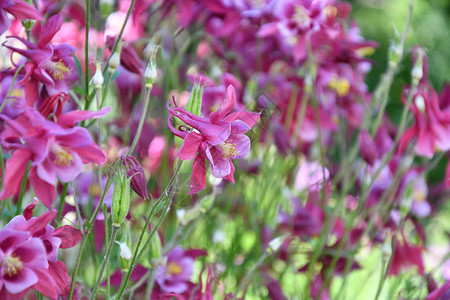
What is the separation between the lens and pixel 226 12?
A: 928mm

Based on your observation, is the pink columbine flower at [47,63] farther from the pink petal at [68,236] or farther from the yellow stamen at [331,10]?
the yellow stamen at [331,10]

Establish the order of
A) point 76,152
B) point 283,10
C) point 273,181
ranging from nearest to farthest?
1. point 76,152
2. point 283,10
3. point 273,181

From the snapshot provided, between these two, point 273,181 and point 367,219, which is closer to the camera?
point 367,219

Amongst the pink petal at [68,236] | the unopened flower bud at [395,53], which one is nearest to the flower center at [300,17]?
the unopened flower bud at [395,53]

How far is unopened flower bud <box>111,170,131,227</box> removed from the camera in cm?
46

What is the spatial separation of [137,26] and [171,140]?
23 cm

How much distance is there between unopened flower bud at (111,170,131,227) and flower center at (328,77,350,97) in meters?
0.66

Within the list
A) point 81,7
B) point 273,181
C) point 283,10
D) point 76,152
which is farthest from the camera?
point 273,181

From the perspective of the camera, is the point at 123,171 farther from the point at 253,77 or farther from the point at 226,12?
the point at 253,77

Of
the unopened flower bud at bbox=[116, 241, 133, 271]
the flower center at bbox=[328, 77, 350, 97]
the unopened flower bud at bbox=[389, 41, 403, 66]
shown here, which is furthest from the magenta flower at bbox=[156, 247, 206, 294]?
the flower center at bbox=[328, 77, 350, 97]

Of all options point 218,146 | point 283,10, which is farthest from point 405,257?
point 218,146

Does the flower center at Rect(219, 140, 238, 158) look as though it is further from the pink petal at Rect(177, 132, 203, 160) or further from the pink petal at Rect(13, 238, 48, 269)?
the pink petal at Rect(13, 238, 48, 269)

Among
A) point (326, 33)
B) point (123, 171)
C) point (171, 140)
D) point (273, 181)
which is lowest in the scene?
point (273, 181)

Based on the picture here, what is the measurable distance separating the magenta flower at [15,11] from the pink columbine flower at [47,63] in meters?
0.02
